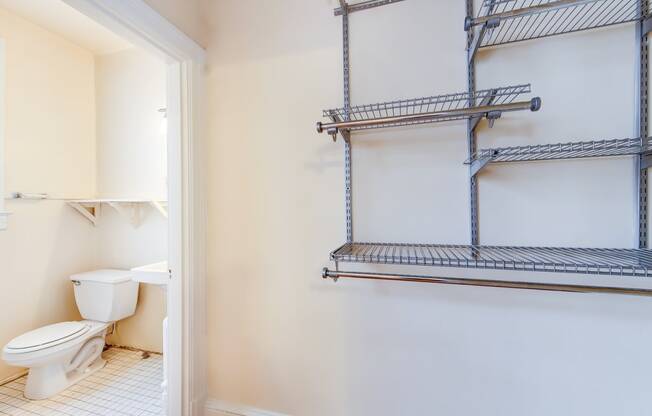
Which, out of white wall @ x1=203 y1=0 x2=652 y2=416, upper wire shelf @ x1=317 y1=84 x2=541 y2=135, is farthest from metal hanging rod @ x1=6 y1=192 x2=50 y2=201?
upper wire shelf @ x1=317 y1=84 x2=541 y2=135

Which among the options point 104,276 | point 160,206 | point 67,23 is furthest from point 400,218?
point 67,23

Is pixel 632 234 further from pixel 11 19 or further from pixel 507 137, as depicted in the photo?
pixel 11 19

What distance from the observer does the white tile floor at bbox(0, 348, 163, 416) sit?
157 cm

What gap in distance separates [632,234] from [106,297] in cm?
291

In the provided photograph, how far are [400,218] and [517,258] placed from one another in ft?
1.38

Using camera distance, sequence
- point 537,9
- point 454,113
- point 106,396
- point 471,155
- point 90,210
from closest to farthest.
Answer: point 537,9 < point 454,113 < point 471,155 < point 106,396 < point 90,210

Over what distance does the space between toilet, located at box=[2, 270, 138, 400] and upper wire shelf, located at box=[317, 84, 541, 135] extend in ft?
6.70

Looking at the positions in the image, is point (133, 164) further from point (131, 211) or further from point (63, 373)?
point (63, 373)

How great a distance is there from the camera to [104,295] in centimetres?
197

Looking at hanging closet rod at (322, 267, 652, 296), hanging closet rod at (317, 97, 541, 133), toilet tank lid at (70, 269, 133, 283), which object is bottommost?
toilet tank lid at (70, 269, 133, 283)

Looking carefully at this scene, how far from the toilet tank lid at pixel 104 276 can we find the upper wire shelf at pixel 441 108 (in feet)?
6.45

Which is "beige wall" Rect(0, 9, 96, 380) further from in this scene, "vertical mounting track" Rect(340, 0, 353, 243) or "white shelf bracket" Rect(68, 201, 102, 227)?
"vertical mounting track" Rect(340, 0, 353, 243)

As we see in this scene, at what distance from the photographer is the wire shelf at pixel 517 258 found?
0.76 metres

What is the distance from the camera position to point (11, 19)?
1821 millimetres
